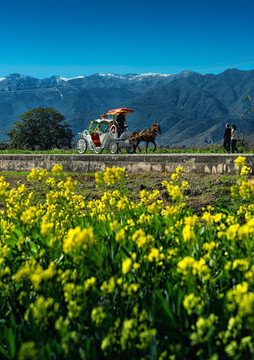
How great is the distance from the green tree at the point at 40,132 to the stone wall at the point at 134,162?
76.6 ft

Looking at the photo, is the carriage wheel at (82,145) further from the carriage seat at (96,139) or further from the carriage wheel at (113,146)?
the carriage wheel at (113,146)

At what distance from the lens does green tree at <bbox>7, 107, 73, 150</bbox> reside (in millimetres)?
41250

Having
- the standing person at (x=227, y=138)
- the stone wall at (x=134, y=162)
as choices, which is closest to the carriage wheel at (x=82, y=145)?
the stone wall at (x=134, y=162)

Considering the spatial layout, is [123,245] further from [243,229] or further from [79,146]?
[79,146]

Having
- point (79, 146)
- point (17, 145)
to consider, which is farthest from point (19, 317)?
point (17, 145)

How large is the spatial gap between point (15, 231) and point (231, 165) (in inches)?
332

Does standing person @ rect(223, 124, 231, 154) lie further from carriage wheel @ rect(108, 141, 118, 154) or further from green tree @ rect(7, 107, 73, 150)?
green tree @ rect(7, 107, 73, 150)

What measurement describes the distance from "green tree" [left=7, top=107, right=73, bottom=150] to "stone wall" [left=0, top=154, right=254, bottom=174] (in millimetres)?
23349

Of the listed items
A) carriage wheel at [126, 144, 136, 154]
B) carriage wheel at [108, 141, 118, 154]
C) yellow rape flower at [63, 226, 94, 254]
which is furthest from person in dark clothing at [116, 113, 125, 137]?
yellow rape flower at [63, 226, 94, 254]

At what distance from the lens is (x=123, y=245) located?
2982 millimetres

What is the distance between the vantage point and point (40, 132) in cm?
4141

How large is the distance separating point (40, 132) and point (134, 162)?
3005 centimetres

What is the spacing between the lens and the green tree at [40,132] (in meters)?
41.2

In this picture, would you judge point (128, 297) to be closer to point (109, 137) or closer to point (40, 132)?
point (109, 137)
